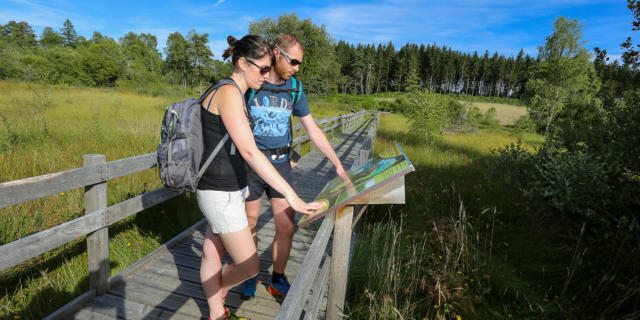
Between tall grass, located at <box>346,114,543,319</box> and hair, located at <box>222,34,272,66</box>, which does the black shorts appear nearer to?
hair, located at <box>222,34,272,66</box>

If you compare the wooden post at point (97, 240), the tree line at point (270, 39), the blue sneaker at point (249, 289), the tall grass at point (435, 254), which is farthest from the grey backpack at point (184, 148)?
the tree line at point (270, 39)

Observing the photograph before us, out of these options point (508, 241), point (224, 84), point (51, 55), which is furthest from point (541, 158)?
point (51, 55)

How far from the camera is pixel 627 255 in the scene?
10.4 feet

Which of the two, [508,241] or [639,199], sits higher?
[639,199]

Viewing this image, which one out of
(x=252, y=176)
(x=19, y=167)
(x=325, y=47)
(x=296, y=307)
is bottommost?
(x=19, y=167)

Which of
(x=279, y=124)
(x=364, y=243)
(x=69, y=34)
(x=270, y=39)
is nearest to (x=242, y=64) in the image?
(x=279, y=124)

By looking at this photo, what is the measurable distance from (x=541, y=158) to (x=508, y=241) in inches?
73.6

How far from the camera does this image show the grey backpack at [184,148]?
1.52 metres

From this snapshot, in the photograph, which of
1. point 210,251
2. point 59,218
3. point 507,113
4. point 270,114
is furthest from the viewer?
point 507,113

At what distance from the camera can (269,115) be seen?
2084 mm

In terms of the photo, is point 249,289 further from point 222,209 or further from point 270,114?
point 270,114

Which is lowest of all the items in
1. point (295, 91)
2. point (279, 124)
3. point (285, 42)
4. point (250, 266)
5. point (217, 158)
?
point (250, 266)

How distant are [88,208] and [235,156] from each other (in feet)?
4.29

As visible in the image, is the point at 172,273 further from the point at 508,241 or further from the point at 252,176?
the point at 508,241
